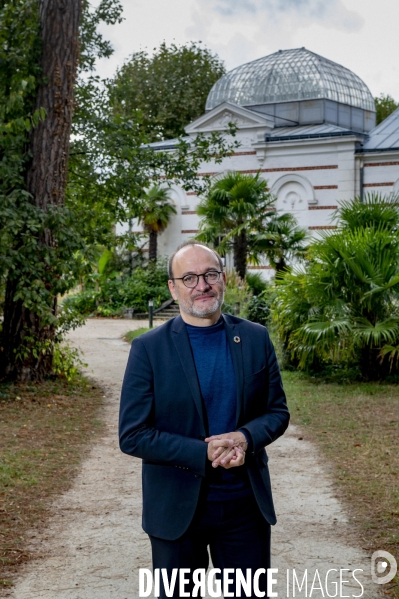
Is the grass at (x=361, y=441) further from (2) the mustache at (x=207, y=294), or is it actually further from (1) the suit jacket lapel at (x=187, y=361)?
(2) the mustache at (x=207, y=294)

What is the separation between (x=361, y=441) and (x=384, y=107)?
48.2m

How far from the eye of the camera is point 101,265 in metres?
36.8

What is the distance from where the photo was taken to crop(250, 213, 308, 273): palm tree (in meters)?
25.1

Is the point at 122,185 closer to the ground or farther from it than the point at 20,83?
closer to the ground

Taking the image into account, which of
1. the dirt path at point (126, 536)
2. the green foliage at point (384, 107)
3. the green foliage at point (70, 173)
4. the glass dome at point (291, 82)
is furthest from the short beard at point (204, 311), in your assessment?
the green foliage at point (384, 107)

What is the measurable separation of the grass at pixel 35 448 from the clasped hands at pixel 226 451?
260 cm

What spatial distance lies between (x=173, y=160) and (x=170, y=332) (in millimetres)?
12995

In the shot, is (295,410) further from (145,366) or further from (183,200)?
(183,200)

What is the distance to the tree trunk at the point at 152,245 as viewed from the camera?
36812mm

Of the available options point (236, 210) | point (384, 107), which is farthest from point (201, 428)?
point (384, 107)

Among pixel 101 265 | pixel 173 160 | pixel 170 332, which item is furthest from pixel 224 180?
pixel 170 332

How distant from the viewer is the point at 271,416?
3.78 meters

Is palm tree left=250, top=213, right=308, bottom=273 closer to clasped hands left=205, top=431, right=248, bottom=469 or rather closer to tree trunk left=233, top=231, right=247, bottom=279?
tree trunk left=233, top=231, right=247, bottom=279

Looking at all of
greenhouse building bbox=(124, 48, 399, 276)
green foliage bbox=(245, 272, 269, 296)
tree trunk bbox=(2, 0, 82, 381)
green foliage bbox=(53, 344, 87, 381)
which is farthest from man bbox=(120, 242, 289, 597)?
greenhouse building bbox=(124, 48, 399, 276)
